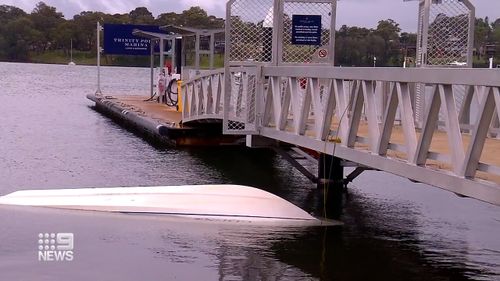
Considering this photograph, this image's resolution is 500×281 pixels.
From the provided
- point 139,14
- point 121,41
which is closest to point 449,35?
point 121,41

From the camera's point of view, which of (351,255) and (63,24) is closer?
(351,255)

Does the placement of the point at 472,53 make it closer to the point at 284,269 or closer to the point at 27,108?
the point at 284,269

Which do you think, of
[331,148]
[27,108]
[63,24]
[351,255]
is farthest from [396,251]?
[63,24]

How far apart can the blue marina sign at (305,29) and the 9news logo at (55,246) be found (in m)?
6.11

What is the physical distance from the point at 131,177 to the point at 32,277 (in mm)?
7478

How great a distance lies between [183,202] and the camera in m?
12.4

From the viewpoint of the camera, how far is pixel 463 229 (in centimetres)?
1225

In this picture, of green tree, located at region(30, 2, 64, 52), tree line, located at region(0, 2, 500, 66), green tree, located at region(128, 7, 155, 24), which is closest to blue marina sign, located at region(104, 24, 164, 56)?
tree line, located at region(0, 2, 500, 66)

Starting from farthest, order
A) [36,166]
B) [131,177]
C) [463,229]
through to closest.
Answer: [36,166] < [131,177] < [463,229]

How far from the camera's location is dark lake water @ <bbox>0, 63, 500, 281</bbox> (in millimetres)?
9461

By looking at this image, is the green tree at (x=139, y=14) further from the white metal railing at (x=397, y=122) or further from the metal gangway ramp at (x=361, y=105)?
the white metal railing at (x=397, y=122)

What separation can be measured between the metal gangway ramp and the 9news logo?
354 cm

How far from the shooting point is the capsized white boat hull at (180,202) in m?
12.1

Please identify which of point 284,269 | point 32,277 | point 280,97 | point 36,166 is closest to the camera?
point 32,277
